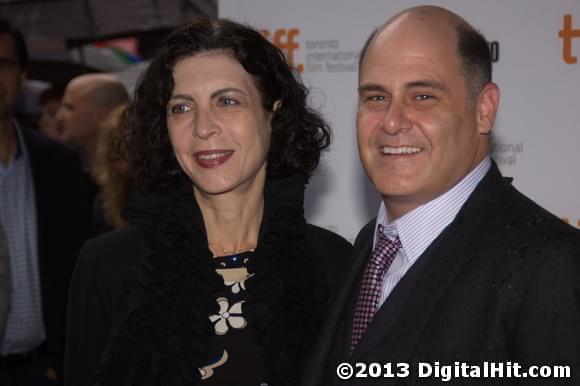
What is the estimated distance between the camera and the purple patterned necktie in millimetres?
2346

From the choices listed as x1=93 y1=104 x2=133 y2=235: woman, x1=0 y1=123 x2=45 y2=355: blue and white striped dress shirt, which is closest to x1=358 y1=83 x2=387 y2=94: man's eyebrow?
x1=93 y1=104 x2=133 y2=235: woman

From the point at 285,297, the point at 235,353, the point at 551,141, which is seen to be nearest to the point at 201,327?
the point at 235,353

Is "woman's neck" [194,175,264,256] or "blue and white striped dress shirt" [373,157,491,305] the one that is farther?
"woman's neck" [194,175,264,256]

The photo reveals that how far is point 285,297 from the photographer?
2844 millimetres

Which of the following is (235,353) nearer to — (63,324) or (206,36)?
(206,36)

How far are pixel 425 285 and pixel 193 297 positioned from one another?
0.94 meters

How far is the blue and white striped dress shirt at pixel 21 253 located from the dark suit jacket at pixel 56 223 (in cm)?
4

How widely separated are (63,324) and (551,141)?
2.77 metres

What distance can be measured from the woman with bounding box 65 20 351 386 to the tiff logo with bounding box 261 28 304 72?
2.81 feet

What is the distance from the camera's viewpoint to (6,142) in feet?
14.6

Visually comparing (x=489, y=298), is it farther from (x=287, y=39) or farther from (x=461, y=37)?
(x=287, y=39)

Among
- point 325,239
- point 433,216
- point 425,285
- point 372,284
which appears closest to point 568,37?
point 325,239

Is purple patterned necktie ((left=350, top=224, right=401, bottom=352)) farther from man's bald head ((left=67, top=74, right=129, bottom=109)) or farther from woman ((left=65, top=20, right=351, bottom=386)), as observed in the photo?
man's bald head ((left=67, top=74, right=129, bottom=109))

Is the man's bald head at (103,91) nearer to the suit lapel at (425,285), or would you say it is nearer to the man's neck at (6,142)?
the man's neck at (6,142)
